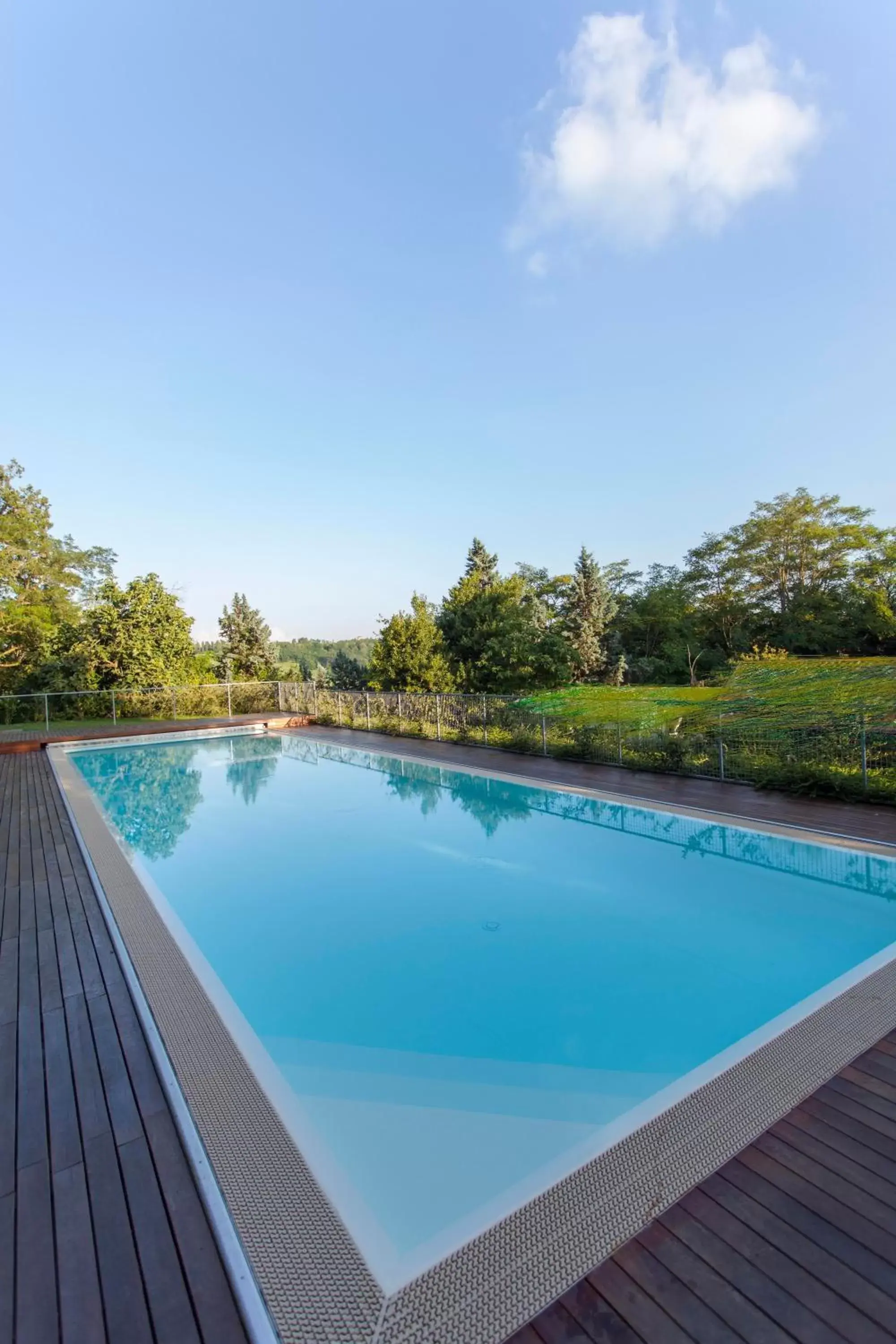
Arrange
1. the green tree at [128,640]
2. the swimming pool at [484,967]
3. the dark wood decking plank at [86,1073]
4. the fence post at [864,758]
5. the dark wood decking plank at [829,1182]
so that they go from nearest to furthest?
the dark wood decking plank at [829,1182] < the dark wood decking plank at [86,1073] < the swimming pool at [484,967] < the fence post at [864,758] < the green tree at [128,640]

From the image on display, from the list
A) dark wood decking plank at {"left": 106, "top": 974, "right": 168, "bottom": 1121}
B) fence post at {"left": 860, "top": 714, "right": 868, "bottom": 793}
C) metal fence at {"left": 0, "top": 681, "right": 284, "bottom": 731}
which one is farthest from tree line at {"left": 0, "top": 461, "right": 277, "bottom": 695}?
fence post at {"left": 860, "top": 714, "right": 868, "bottom": 793}

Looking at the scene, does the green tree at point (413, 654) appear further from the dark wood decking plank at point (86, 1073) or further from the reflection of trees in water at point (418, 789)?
the dark wood decking plank at point (86, 1073)

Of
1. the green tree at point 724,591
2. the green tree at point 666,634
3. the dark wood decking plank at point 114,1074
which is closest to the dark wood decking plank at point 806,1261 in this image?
the dark wood decking plank at point 114,1074

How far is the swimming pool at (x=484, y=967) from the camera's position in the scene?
2.09m

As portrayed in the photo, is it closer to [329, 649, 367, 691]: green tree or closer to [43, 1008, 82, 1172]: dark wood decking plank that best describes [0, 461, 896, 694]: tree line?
[329, 649, 367, 691]: green tree

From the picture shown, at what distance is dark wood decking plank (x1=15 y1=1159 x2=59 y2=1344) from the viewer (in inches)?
49.3

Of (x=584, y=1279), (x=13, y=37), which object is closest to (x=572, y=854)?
(x=584, y=1279)

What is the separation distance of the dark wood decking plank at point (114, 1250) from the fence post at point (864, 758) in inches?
244

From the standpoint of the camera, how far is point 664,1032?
291 centimetres

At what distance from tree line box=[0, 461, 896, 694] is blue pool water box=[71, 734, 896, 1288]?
421 inches

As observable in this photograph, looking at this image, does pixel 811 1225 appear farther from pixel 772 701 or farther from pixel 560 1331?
pixel 772 701

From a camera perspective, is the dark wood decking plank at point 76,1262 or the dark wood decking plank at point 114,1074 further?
the dark wood decking plank at point 114,1074

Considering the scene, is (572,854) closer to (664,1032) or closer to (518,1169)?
(664,1032)

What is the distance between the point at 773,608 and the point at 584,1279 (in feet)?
82.7
